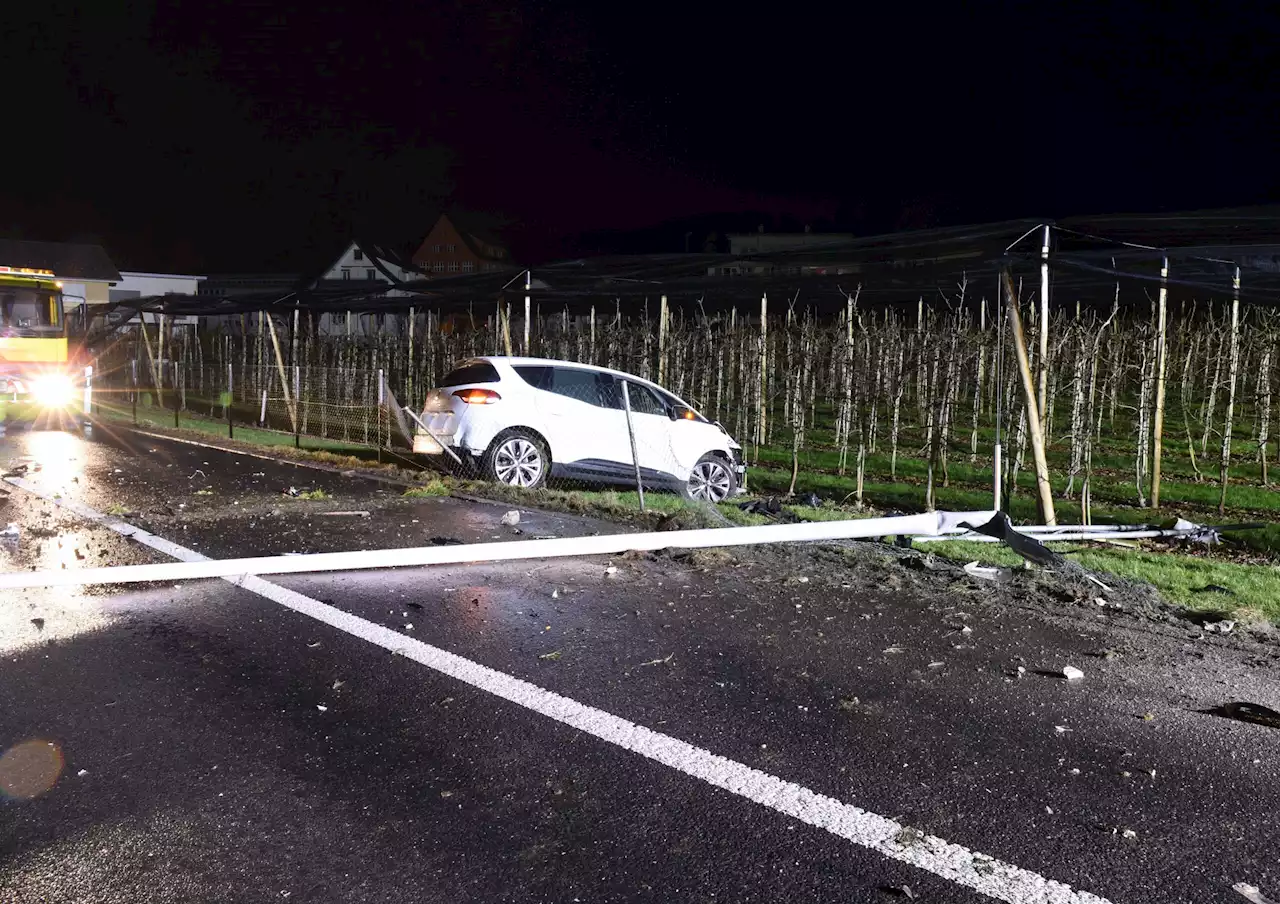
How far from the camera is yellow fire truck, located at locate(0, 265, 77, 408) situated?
1941cm

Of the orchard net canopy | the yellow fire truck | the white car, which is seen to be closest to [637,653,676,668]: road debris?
the orchard net canopy

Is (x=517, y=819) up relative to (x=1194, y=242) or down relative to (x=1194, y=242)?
down

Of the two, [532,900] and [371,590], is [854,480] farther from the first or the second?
[532,900]

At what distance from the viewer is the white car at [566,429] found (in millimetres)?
12164

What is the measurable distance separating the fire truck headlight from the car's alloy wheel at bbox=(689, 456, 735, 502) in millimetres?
14027

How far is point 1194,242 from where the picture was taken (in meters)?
9.98

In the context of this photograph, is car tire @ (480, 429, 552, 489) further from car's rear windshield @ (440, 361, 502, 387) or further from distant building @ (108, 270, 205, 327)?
distant building @ (108, 270, 205, 327)

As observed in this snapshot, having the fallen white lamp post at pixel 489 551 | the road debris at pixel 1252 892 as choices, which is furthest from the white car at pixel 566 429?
the road debris at pixel 1252 892

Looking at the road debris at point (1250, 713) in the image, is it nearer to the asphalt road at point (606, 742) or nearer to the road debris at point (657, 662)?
A: the asphalt road at point (606, 742)

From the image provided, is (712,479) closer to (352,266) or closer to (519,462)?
(519,462)

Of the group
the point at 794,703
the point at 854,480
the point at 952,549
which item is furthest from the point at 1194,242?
the point at 794,703

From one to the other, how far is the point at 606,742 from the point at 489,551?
3725mm

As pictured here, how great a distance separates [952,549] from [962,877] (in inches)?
223

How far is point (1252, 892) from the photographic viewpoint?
3.14 metres
